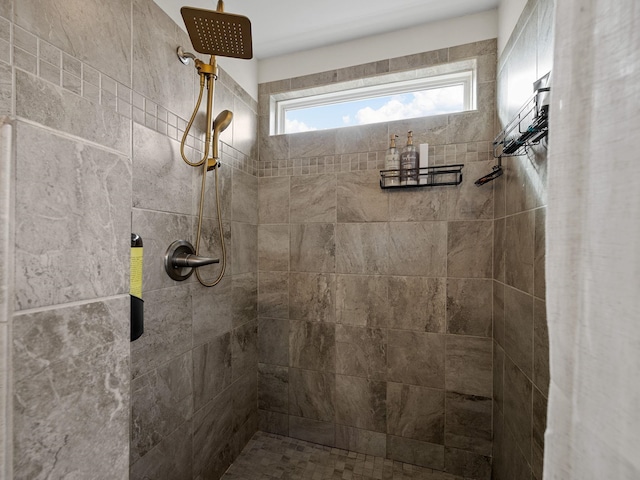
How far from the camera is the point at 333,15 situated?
1.46m

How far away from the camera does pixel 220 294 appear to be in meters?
1.46

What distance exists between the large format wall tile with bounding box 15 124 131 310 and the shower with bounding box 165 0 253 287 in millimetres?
770

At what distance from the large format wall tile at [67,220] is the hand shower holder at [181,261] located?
754 millimetres

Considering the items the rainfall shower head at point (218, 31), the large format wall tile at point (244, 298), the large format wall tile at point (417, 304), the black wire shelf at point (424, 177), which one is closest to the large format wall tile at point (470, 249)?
the large format wall tile at point (417, 304)

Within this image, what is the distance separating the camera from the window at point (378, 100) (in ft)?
5.19

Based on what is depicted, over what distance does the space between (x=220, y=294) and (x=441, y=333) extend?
46.9 inches

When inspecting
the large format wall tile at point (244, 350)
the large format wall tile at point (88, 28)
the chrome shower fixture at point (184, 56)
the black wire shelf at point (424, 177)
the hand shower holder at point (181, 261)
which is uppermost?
the chrome shower fixture at point (184, 56)

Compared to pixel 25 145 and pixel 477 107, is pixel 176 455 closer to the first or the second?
pixel 25 145

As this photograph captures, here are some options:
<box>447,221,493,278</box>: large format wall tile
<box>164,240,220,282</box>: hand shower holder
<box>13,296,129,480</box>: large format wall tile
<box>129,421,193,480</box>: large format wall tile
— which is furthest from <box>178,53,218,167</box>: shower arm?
<box>447,221,493,278</box>: large format wall tile

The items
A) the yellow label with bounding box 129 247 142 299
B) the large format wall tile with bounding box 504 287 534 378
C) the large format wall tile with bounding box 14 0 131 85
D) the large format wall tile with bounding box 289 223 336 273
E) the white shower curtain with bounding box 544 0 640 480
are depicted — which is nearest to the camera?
the white shower curtain with bounding box 544 0 640 480

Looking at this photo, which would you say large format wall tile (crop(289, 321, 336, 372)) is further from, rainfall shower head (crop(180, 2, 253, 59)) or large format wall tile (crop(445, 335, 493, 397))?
rainfall shower head (crop(180, 2, 253, 59))

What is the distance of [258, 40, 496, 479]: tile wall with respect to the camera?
4.78 feet

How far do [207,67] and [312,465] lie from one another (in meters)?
2.05

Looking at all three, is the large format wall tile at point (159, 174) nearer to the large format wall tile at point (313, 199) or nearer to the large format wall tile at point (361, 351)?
the large format wall tile at point (313, 199)
